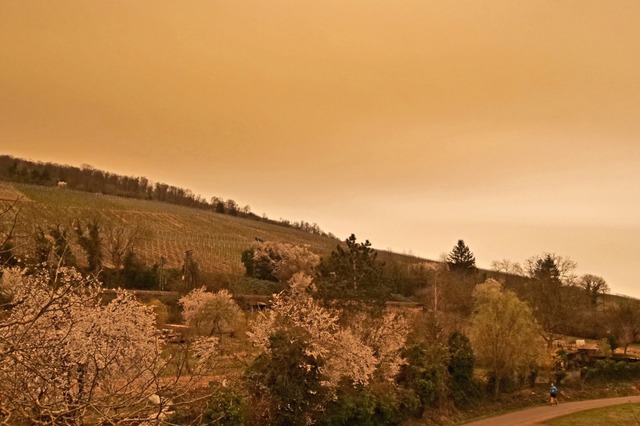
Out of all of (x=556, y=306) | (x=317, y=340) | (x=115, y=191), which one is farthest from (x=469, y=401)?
(x=115, y=191)

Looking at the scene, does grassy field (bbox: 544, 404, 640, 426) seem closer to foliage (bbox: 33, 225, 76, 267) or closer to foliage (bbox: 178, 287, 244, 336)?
foliage (bbox: 178, 287, 244, 336)

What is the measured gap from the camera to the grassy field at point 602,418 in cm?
3334

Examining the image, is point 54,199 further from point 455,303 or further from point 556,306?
point 556,306

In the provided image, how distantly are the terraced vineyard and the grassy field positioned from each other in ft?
152

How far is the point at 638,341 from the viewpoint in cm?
6756

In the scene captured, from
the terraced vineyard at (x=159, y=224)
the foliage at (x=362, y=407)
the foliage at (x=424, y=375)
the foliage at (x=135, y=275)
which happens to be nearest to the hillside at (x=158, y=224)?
the terraced vineyard at (x=159, y=224)

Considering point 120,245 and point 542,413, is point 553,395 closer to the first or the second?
point 542,413

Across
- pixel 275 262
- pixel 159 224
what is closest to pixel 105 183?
pixel 159 224

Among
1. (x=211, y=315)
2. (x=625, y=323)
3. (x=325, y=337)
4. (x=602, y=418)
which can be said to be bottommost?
(x=602, y=418)

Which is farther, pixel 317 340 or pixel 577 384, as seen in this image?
pixel 577 384

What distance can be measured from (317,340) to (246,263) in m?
44.0

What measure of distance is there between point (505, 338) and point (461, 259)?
68.6 meters

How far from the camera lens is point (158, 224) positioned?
86812mm

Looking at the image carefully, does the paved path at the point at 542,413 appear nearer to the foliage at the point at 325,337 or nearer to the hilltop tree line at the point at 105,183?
the foliage at the point at 325,337
